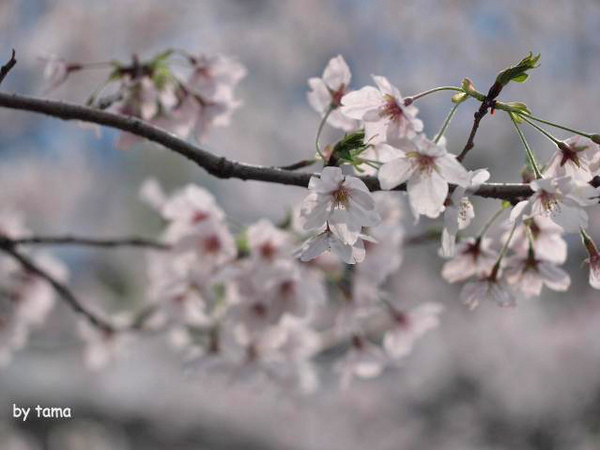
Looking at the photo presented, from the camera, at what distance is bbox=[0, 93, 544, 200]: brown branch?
991mm

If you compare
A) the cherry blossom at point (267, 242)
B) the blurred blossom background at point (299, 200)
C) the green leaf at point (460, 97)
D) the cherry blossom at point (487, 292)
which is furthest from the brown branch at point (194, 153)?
the blurred blossom background at point (299, 200)

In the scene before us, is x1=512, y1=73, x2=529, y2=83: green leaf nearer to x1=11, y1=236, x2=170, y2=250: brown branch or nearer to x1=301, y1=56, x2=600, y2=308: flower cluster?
x1=301, y1=56, x2=600, y2=308: flower cluster

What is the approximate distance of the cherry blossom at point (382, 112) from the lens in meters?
1.05

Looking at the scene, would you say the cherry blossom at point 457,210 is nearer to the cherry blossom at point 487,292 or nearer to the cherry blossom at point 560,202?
the cherry blossom at point 560,202

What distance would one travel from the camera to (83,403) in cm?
800

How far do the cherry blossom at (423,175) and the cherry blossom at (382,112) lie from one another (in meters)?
0.07

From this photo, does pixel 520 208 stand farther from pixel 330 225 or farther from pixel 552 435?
pixel 552 435

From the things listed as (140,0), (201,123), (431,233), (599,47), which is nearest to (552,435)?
(599,47)

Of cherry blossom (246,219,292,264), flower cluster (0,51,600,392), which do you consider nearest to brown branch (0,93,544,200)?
flower cluster (0,51,600,392)

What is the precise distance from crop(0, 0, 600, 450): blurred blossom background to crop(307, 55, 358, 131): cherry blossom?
5.07 m

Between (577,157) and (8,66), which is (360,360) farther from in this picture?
(8,66)

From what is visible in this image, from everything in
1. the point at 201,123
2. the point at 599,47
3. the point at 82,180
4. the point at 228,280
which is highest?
the point at 82,180

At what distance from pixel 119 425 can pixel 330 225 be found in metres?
7.85

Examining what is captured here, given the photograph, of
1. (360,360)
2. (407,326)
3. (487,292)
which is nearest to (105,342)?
(360,360)
